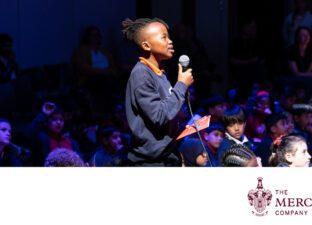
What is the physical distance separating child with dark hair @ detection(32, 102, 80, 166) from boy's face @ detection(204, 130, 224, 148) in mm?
1335

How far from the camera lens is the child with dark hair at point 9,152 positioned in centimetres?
913

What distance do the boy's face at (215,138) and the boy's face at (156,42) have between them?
9.29 ft

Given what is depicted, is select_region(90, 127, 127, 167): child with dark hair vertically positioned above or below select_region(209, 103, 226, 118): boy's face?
below

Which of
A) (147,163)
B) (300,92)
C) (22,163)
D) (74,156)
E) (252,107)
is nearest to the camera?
(147,163)

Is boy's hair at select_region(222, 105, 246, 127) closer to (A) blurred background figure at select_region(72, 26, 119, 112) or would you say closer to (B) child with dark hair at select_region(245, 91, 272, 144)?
(B) child with dark hair at select_region(245, 91, 272, 144)

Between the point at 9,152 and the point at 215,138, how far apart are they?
5.14 feet

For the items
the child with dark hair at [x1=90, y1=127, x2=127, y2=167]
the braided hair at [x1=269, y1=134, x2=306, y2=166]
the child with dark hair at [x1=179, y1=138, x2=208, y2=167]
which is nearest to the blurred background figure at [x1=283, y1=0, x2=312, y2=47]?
the child with dark hair at [x1=90, y1=127, x2=127, y2=167]

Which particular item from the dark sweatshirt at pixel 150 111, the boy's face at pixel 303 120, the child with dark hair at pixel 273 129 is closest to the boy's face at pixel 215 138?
the child with dark hair at pixel 273 129

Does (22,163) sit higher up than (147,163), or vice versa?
(147,163)

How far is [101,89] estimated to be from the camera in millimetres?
12203
